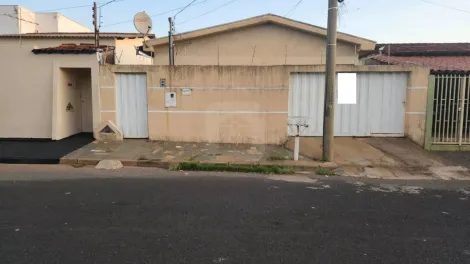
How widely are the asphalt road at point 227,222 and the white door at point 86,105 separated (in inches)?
222

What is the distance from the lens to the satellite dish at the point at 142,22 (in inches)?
500

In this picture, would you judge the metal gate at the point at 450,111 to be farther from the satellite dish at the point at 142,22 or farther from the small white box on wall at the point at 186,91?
the satellite dish at the point at 142,22

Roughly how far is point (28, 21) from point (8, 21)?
1.22 m

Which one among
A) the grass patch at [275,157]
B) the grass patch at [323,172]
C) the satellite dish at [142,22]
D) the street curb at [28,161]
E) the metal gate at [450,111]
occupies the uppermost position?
the satellite dish at [142,22]

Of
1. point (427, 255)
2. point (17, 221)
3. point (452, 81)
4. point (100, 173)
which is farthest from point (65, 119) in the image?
point (452, 81)

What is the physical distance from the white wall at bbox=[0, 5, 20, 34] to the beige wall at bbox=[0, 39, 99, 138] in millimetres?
16128

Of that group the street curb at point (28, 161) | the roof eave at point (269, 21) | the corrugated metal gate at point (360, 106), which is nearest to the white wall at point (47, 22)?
the roof eave at point (269, 21)

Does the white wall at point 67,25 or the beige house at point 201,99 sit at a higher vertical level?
the white wall at point 67,25

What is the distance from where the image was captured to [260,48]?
14.2 m

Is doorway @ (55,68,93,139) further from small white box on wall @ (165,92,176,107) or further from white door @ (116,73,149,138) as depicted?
small white box on wall @ (165,92,176,107)

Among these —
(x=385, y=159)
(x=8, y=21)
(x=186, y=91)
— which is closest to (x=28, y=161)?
(x=186, y=91)

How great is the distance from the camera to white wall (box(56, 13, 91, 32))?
84.3ft

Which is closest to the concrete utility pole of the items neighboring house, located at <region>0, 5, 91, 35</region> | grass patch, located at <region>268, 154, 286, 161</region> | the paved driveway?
grass patch, located at <region>268, 154, 286, 161</region>

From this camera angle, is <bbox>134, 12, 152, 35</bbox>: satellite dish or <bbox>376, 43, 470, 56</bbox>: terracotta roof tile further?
<bbox>376, 43, 470, 56</bbox>: terracotta roof tile
